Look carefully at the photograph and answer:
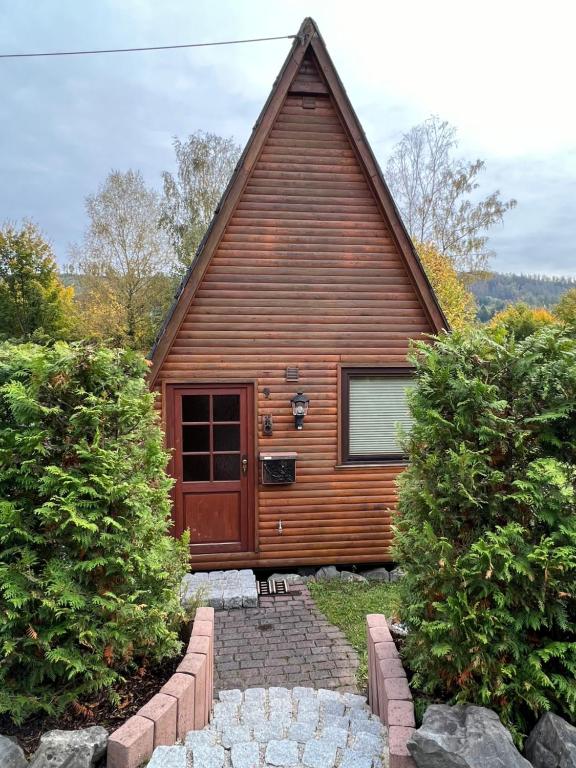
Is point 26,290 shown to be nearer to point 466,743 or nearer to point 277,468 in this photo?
point 277,468

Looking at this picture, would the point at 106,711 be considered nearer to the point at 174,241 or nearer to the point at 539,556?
the point at 539,556

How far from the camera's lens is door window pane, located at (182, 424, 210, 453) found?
6.07 meters

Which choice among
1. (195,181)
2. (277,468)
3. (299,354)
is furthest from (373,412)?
(195,181)

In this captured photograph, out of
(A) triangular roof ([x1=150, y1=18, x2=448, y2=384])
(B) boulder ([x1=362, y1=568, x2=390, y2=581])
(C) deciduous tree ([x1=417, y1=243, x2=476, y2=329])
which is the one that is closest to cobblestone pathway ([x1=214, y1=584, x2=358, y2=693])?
(B) boulder ([x1=362, y1=568, x2=390, y2=581])

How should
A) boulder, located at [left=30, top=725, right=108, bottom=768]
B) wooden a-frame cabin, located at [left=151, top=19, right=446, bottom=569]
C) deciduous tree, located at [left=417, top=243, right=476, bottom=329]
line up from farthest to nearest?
deciduous tree, located at [left=417, top=243, right=476, bottom=329], wooden a-frame cabin, located at [left=151, top=19, right=446, bottom=569], boulder, located at [left=30, top=725, right=108, bottom=768]

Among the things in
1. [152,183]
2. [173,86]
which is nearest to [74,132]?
[152,183]

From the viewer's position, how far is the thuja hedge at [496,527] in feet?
7.47

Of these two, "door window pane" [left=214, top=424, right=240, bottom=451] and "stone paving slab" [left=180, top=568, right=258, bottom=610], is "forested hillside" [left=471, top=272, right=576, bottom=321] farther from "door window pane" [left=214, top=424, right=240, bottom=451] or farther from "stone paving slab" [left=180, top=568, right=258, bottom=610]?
"stone paving slab" [left=180, top=568, right=258, bottom=610]

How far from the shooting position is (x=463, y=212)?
2356cm

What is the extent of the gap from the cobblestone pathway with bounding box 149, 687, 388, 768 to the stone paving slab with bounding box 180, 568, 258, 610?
1947 mm

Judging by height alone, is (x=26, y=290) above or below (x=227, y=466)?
above

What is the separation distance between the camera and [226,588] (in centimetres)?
551

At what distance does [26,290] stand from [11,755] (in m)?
16.3

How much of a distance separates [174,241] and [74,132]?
7.99m
